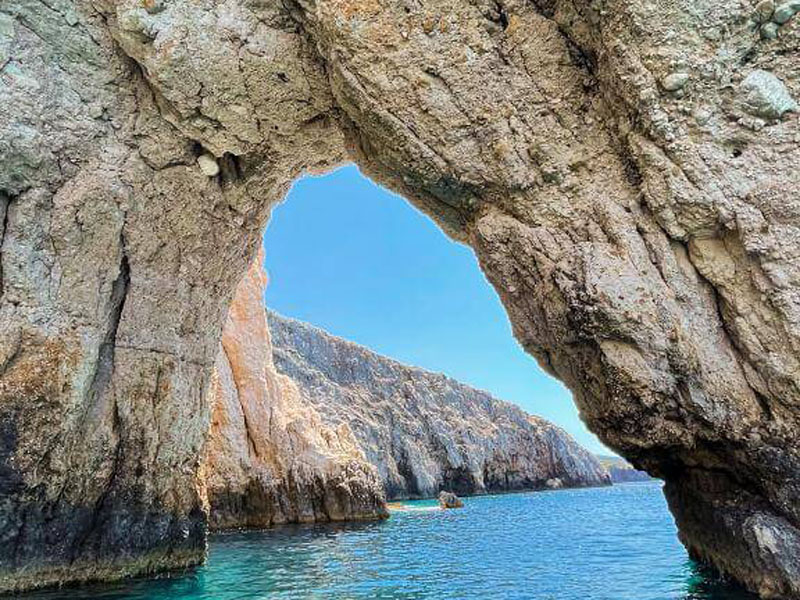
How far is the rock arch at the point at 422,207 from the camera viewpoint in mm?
8031

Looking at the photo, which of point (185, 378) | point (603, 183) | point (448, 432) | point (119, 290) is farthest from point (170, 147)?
point (448, 432)

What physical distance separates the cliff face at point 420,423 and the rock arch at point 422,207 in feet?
133

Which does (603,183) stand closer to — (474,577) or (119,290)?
(474,577)

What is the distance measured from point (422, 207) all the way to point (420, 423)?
5597 cm

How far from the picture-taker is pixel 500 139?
31.6ft

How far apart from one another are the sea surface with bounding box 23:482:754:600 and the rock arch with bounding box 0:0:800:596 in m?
1.20

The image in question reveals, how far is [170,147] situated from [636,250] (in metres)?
9.60

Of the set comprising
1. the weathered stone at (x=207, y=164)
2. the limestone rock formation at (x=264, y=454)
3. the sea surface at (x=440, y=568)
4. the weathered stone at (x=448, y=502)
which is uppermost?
the weathered stone at (x=207, y=164)

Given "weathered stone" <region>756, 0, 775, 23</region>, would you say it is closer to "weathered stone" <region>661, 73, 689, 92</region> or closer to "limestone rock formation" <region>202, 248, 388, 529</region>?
"weathered stone" <region>661, 73, 689, 92</region>

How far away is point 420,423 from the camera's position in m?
65.4

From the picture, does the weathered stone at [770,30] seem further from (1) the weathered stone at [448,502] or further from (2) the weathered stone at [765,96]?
(1) the weathered stone at [448,502]

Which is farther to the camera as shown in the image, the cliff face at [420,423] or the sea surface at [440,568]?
the cliff face at [420,423]

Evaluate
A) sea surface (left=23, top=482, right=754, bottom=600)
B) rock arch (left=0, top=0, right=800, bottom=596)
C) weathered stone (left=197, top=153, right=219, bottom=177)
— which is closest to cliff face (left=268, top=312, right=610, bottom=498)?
sea surface (left=23, top=482, right=754, bottom=600)

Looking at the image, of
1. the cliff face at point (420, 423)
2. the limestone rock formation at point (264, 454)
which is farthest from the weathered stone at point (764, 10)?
the cliff face at point (420, 423)
